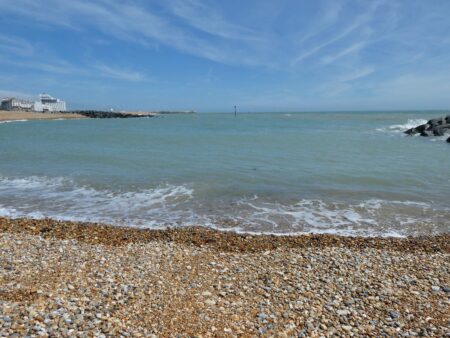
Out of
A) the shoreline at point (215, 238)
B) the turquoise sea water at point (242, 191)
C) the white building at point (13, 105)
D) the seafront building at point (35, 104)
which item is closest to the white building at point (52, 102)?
the seafront building at point (35, 104)

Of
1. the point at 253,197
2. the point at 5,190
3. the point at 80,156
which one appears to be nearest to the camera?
the point at 253,197

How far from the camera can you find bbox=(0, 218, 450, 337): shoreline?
14.1 feet

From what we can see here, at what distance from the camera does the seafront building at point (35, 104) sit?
401 feet

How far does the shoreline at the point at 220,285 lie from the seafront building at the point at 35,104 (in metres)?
137

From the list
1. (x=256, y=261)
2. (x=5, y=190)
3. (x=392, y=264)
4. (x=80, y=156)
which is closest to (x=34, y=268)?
(x=256, y=261)

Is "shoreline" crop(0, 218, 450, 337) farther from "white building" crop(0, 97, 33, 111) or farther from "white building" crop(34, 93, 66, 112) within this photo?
"white building" crop(34, 93, 66, 112)

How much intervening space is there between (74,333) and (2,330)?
82 cm

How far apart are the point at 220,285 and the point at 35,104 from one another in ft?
492

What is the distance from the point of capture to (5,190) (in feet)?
40.8

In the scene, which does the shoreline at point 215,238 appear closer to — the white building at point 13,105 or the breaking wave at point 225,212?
the breaking wave at point 225,212

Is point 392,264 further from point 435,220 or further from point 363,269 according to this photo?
point 435,220

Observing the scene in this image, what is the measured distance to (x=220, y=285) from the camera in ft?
17.6

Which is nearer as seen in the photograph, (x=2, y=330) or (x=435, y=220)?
(x=2, y=330)

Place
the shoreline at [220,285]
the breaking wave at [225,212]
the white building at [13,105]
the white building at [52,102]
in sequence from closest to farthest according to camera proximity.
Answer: the shoreline at [220,285] < the breaking wave at [225,212] < the white building at [13,105] < the white building at [52,102]
